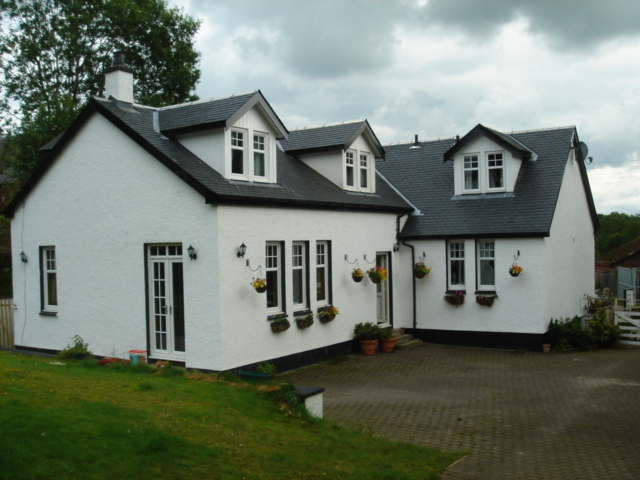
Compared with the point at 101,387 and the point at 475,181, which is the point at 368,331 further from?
the point at 101,387

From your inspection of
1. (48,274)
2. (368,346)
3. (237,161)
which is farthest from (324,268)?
(48,274)

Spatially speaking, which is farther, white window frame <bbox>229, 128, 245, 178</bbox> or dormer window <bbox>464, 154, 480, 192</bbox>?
dormer window <bbox>464, 154, 480, 192</bbox>

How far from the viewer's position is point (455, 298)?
20.6 metres

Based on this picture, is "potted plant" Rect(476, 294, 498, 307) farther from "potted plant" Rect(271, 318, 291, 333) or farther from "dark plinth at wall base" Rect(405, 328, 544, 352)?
"potted plant" Rect(271, 318, 291, 333)

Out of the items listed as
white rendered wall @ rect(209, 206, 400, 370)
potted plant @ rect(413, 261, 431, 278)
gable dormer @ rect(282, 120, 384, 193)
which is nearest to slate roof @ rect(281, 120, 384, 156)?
gable dormer @ rect(282, 120, 384, 193)

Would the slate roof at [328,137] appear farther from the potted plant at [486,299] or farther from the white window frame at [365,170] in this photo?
the potted plant at [486,299]

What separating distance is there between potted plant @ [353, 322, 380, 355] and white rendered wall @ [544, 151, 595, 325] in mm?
5557

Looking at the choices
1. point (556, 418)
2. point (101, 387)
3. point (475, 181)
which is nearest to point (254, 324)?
point (101, 387)

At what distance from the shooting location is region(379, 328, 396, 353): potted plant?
19219 mm

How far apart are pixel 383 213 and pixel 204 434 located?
521 inches

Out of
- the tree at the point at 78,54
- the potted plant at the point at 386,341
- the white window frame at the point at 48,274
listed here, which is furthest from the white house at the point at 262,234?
the tree at the point at 78,54

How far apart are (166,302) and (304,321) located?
367 centimetres

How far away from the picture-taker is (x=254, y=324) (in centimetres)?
1474

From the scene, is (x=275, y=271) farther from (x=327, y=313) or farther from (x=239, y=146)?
(x=239, y=146)
